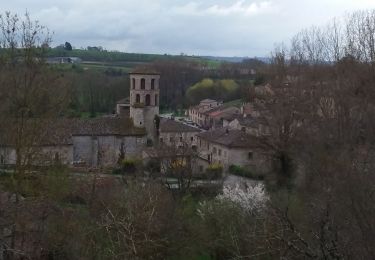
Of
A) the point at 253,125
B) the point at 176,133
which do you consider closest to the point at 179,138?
the point at 176,133

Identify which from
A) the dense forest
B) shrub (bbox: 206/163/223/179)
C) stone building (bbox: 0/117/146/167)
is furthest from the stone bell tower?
the dense forest

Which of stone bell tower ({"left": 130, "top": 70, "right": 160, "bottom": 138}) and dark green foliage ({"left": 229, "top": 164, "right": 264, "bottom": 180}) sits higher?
stone bell tower ({"left": 130, "top": 70, "right": 160, "bottom": 138})

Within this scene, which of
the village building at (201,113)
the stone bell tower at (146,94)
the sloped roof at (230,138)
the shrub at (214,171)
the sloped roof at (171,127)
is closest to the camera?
the shrub at (214,171)

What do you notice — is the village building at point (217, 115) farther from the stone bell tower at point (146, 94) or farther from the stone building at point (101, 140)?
the stone building at point (101, 140)

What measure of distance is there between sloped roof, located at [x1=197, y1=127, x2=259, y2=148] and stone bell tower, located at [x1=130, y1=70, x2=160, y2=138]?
4.41 meters

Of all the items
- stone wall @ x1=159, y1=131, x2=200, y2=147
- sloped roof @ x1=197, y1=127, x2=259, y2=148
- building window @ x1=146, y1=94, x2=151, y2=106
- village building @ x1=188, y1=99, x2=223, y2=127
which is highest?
building window @ x1=146, y1=94, x2=151, y2=106

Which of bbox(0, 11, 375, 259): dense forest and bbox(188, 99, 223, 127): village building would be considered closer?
bbox(0, 11, 375, 259): dense forest

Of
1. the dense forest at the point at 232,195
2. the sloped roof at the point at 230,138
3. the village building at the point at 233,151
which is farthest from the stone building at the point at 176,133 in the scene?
the dense forest at the point at 232,195

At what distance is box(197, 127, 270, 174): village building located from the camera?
35688 mm

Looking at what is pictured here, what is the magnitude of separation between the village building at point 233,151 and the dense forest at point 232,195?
3.99 metres

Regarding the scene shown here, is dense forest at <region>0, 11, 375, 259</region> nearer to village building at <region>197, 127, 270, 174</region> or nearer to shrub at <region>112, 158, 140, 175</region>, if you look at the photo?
village building at <region>197, 127, 270, 174</region>

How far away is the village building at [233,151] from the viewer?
1405 inches

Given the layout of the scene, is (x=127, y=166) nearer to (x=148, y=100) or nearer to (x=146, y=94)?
(x=148, y=100)

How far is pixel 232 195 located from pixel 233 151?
15.4 m
